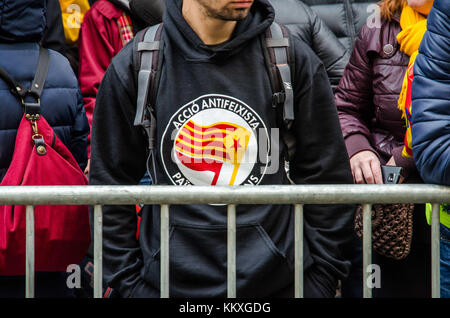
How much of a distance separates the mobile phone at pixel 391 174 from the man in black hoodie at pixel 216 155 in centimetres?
31

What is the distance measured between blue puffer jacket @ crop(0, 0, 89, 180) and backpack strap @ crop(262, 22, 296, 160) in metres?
1.07

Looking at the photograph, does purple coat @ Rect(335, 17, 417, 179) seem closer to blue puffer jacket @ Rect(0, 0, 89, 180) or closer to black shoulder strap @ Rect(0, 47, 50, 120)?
blue puffer jacket @ Rect(0, 0, 89, 180)

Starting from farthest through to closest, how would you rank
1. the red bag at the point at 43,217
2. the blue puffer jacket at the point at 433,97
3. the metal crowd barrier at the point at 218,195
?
the red bag at the point at 43,217 → the blue puffer jacket at the point at 433,97 → the metal crowd barrier at the point at 218,195

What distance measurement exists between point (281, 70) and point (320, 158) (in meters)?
0.38

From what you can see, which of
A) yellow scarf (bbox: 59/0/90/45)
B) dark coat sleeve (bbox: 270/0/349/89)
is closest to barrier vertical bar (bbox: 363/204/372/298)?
dark coat sleeve (bbox: 270/0/349/89)

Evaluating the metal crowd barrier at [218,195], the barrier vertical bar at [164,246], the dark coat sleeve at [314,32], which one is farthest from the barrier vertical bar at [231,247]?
the dark coat sleeve at [314,32]

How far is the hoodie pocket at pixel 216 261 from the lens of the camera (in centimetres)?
261

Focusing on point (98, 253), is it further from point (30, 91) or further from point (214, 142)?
point (30, 91)

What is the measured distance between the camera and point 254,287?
8.59ft

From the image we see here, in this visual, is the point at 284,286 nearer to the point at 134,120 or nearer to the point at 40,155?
the point at 134,120

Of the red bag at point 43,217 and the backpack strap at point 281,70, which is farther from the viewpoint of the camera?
the red bag at point 43,217

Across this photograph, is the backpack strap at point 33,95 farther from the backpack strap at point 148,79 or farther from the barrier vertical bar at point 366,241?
the barrier vertical bar at point 366,241

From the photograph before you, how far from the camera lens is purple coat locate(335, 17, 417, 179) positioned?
3.36m

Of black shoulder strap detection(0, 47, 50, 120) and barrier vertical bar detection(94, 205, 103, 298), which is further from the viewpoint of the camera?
black shoulder strap detection(0, 47, 50, 120)
